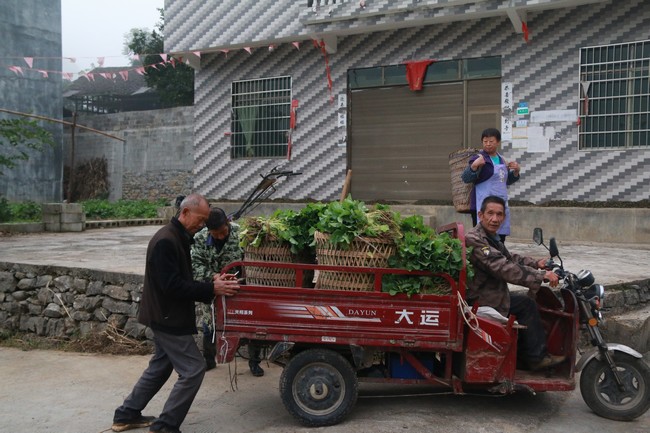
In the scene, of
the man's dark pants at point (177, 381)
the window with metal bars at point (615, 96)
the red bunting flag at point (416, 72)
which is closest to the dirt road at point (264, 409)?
the man's dark pants at point (177, 381)

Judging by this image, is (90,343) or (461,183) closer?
(461,183)

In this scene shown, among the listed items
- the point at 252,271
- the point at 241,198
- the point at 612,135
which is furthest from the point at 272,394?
the point at 241,198

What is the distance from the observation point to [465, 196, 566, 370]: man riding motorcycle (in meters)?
4.42

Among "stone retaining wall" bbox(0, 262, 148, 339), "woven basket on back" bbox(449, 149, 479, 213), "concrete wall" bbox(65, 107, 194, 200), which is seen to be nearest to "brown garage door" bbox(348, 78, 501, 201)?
"woven basket on back" bbox(449, 149, 479, 213)

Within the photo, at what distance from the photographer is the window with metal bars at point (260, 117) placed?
1391 centimetres

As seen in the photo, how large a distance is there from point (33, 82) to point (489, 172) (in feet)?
70.7

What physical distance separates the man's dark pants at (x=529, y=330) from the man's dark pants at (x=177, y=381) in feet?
7.63

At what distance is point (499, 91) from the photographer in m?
11.7

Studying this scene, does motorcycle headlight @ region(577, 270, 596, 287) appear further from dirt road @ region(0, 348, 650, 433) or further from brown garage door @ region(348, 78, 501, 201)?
brown garage door @ region(348, 78, 501, 201)

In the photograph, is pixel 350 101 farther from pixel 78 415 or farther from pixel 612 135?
pixel 78 415

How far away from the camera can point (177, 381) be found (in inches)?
165

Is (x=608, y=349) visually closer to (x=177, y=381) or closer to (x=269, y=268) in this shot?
(x=269, y=268)

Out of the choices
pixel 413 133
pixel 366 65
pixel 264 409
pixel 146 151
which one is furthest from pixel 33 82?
pixel 264 409

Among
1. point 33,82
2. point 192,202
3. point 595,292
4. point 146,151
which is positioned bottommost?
point 595,292
